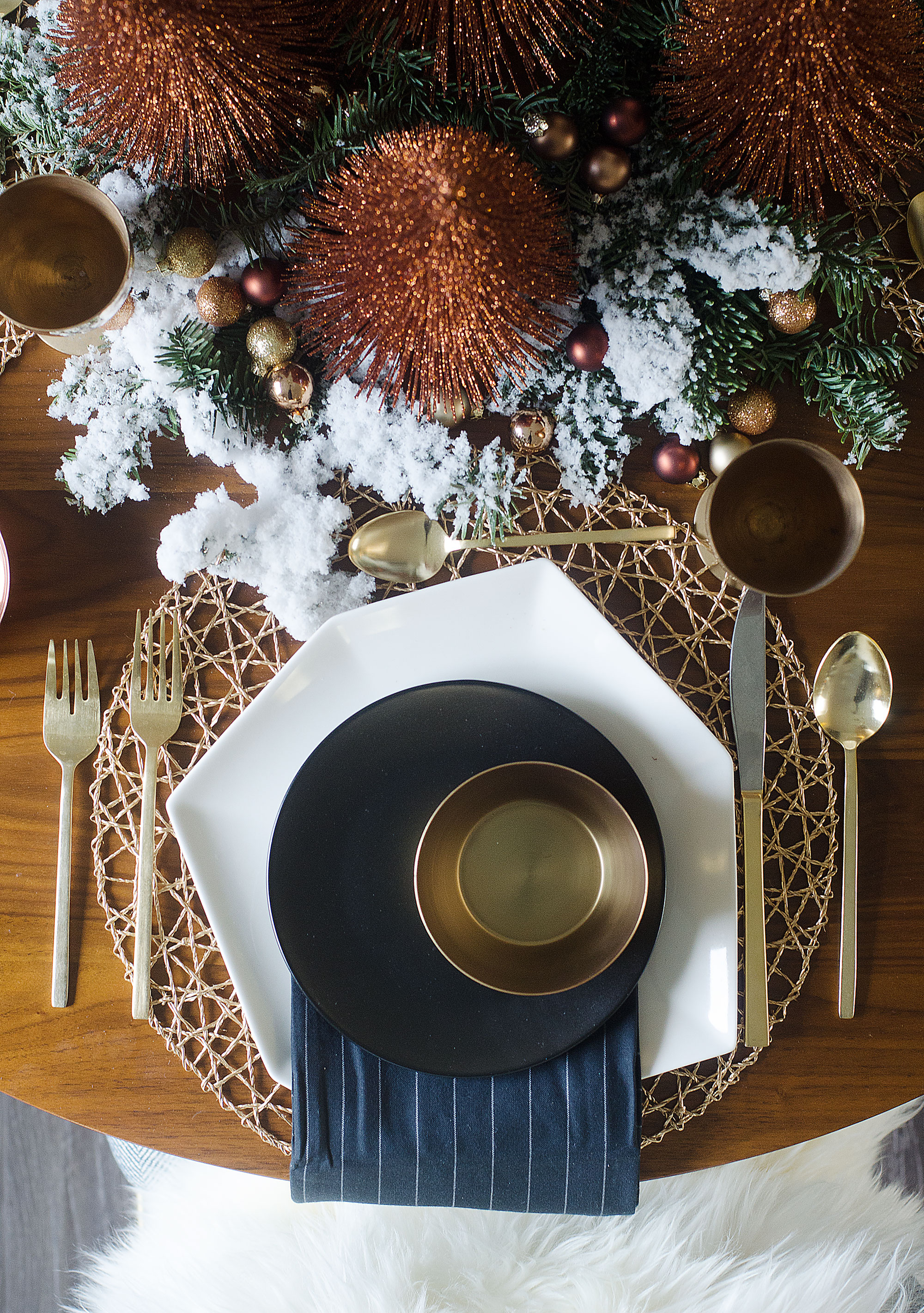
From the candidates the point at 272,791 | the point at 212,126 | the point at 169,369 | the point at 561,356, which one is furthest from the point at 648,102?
the point at 272,791

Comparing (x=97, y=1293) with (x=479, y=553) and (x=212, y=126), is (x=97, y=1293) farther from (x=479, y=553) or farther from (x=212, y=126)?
(x=212, y=126)

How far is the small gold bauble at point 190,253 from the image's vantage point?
70 cm

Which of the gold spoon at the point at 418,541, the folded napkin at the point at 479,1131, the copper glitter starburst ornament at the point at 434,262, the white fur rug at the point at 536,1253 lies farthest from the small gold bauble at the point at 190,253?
the white fur rug at the point at 536,1253

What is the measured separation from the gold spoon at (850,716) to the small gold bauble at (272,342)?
19.4 inches

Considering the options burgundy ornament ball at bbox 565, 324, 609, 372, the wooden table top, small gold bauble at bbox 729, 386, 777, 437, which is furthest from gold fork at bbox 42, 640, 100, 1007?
small gold bauble at bbox 729, 386, 777, 437

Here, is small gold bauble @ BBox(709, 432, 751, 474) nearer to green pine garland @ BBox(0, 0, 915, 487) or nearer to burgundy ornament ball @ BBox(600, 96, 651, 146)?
green pine garland @ BBox(0, 0, 915, 487)

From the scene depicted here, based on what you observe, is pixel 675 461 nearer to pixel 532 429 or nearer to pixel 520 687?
pixel 532 429

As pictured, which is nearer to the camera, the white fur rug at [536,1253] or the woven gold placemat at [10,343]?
the woven gold placemat at [10,343]

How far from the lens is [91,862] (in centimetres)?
74

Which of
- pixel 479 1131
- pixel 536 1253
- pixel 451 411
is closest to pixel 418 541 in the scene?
pixel 451 411

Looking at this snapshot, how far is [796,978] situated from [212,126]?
743 mm

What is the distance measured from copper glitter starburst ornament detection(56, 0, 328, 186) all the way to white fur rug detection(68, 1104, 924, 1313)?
0.92 m

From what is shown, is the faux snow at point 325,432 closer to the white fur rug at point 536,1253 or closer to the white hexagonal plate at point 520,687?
the white hexagonal plate at point 520,687

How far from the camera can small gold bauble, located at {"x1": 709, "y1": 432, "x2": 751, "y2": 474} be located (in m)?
0.72
